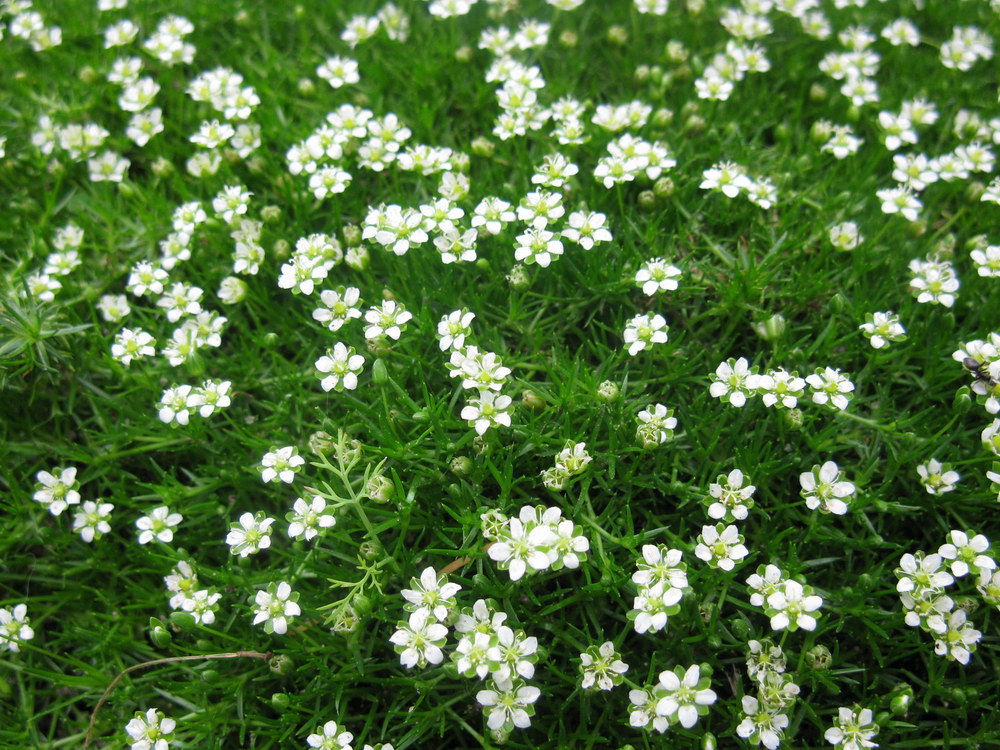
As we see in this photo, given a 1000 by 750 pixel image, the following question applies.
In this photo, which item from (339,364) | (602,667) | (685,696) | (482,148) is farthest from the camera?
(482,148)

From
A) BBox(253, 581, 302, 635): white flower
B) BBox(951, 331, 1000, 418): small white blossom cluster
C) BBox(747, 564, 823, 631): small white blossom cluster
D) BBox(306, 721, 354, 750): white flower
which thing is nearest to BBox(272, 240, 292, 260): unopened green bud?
BBox(253, 581, 302, 635): white flower

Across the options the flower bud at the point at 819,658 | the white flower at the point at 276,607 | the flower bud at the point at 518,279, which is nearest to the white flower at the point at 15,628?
the white flower at the point at 276,607

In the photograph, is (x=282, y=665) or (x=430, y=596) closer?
(x=430, y=596)

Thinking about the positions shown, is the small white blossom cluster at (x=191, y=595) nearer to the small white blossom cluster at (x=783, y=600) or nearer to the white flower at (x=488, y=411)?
the white flower at (x=488, y=411)

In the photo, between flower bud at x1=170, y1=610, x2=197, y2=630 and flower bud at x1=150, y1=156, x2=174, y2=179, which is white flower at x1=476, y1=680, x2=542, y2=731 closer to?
flower bud at x1=170, y1=610, x2=197, y2=630

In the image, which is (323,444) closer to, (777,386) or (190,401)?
(190,401)

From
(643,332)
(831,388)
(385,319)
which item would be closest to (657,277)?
(643,332)
